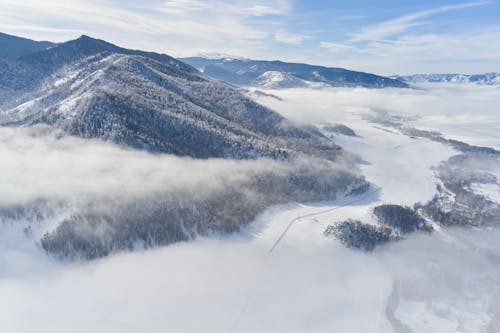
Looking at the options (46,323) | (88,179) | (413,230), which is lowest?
(46,323)

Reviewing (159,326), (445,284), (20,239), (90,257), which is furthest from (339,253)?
(20,239)

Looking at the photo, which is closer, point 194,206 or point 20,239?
point 20,239

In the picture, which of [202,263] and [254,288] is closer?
[254,288]

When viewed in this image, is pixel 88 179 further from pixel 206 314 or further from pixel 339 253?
pixel 339 253

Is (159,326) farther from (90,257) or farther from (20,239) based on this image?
(20,239)

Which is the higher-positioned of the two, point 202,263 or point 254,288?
point 202,263

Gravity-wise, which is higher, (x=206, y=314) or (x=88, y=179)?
(x=88, y=179)

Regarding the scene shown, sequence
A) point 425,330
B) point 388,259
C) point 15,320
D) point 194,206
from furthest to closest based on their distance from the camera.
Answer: point 194,206 → point 388,259 → point 425,330 → point 15,320

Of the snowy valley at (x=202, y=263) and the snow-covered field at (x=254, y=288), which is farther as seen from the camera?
the snowy valley at (x=202, y=263)

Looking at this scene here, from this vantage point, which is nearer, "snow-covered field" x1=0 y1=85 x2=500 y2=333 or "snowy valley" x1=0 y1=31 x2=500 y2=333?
"snow-covered field" x1=0 y1=85 x2=500 y2=333

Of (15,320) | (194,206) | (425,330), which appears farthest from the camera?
(194,206)
